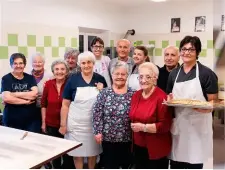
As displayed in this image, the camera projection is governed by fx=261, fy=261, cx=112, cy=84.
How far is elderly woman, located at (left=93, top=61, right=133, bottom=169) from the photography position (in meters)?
1.86

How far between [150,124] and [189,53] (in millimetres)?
509

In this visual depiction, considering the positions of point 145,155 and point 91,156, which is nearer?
point 145,155

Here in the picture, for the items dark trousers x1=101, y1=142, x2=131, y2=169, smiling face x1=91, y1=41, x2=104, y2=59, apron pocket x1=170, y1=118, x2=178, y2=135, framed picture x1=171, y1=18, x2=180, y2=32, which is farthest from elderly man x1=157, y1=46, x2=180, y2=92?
framed picture x1=171, y1=18, x2=180, y2=32

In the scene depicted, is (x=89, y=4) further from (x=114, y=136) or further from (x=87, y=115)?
(x=114, y=136)

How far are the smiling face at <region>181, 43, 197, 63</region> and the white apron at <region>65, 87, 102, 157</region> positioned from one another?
77 cm

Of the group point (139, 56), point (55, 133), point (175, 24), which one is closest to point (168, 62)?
point (139, 56)

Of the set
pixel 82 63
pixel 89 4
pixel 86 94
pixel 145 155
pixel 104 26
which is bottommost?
pixel 145 155

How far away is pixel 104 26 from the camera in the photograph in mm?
4477

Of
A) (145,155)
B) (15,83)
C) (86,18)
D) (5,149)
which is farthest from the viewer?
(86,18)

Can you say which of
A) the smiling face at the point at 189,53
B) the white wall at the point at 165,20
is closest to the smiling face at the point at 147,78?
the smiling face at the point at 189,53

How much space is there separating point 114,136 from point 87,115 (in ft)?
1.05

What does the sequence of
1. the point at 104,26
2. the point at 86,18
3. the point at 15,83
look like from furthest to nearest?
the point at 104,26 → the point at 86,18 → the point at 15,83

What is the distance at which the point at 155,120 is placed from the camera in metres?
1.69

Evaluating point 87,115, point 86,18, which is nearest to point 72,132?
point 87,115
